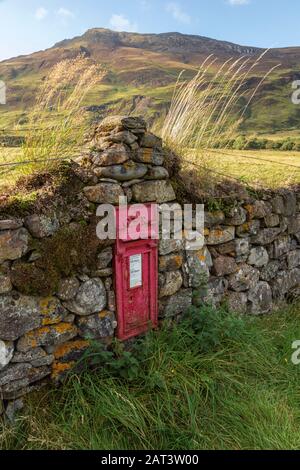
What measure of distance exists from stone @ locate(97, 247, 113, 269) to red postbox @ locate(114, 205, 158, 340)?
0.19 feet

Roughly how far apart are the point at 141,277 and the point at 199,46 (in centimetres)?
9781

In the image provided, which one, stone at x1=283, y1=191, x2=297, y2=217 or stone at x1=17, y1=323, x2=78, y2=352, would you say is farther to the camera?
stone at x1=283, y1=191, x2=297, y2=217

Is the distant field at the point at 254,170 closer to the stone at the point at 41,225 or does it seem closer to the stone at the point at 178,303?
the stone at the point at 178,303

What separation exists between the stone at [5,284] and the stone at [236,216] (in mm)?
2550

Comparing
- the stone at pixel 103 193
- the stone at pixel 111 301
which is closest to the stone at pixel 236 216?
the stone at pixel 103 193

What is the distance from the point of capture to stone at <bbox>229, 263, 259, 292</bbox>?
4672 mm

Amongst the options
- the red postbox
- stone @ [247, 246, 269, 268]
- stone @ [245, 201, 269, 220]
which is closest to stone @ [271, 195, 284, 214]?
stone @ [245, 201, 269, 220]

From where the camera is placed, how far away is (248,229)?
476 cm

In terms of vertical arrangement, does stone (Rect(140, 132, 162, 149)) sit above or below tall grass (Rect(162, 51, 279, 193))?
below

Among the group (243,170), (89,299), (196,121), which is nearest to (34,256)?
(89,299)

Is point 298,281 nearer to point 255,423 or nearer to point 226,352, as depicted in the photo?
point 226,352

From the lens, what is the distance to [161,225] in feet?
12.7

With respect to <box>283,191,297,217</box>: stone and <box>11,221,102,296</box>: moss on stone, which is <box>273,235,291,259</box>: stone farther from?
<box>11,221,102,296</box>: moss on stone

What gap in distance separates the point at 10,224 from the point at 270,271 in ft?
11.6
